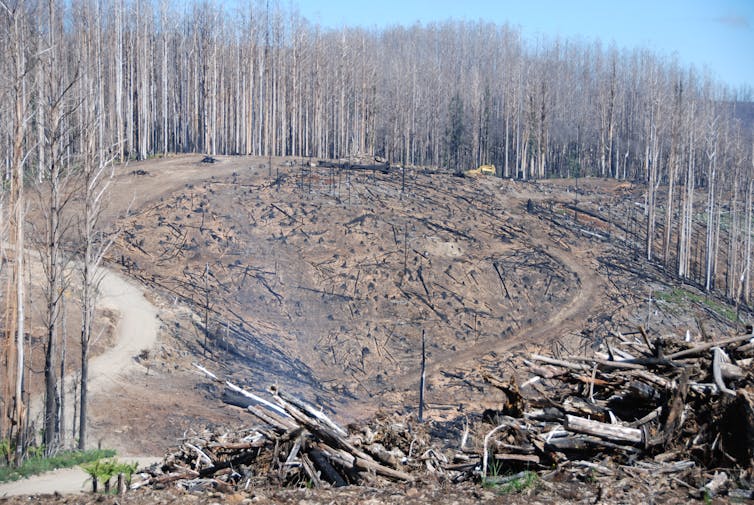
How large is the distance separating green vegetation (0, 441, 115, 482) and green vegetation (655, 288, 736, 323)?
2393cm

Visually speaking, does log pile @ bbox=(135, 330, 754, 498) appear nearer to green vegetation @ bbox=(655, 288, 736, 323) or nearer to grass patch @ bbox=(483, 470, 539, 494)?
grass patch @ bbox=(483, 470, 539, 494)

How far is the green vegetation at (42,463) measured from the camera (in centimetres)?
1041

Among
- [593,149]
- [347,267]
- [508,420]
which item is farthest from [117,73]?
[593,149]

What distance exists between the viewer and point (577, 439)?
19.2 feet

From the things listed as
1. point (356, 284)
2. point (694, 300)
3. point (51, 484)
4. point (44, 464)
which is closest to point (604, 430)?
point (51, 484)

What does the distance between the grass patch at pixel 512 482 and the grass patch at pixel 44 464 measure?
317 inches

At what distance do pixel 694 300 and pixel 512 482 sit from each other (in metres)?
27.2

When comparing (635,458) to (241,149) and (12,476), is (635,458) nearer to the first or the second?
(12,476)

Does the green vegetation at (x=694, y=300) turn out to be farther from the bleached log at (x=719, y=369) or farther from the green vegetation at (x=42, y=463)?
the bleached log at (x=719, y=369)

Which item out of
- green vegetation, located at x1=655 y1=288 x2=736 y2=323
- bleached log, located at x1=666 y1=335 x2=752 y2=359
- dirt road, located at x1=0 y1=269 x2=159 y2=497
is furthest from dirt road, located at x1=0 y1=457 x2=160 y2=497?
green vegetation, located at x1=655 y1=288 x2=736 y2=323

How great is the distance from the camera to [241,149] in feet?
157

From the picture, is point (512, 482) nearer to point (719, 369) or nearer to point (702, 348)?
point (719, 369)

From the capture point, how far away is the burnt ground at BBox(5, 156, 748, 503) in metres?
20.2

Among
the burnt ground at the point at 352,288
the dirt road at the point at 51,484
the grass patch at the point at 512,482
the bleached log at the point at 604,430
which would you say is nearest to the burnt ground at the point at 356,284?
the burnt ground at the point at 352,288
